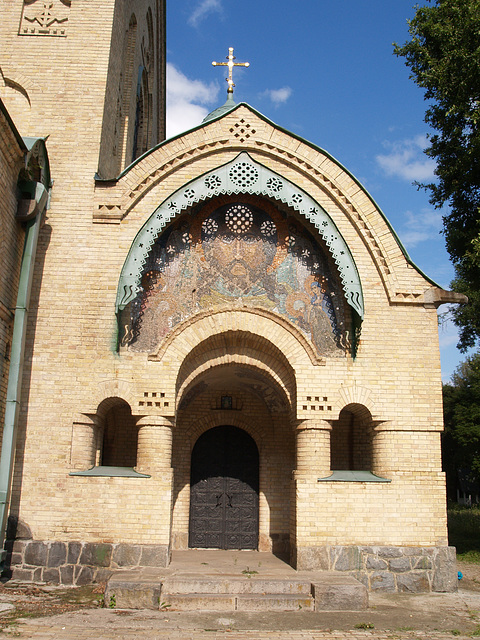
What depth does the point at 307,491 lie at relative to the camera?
8367 millimetres

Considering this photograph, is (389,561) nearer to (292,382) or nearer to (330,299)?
(292,382)

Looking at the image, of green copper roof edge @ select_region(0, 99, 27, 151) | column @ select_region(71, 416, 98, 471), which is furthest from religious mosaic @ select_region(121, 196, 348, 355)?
green copper roof edge @ select_region(0, 99, 27, 151)

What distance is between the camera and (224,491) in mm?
10414

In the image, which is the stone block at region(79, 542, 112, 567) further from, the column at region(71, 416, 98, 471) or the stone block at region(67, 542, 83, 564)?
the column at region(71, 416, 98, 471)

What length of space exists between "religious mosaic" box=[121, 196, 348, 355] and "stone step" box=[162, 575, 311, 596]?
3.32m

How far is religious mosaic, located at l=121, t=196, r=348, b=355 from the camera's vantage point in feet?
29.5

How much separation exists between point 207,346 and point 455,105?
6.95 m

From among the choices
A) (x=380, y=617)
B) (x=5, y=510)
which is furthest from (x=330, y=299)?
(x=5, y=510)

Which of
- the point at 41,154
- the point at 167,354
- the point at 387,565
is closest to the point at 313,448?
the point at 387,565

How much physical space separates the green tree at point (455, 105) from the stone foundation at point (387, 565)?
5.25 meters

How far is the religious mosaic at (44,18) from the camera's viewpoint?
10.2m

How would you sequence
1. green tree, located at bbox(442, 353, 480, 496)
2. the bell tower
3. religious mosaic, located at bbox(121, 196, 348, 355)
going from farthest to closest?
green tree, located at bbox(442, 353, 480, 496)
the bell tower
religious mosaic, located at bbox(121, 196, 348, 355)

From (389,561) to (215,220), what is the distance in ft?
19.2

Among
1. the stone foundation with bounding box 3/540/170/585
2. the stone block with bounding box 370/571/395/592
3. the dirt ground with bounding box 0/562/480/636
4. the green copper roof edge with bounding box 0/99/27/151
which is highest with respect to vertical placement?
the green copper roof edge with bounding box 0/99/27/151
